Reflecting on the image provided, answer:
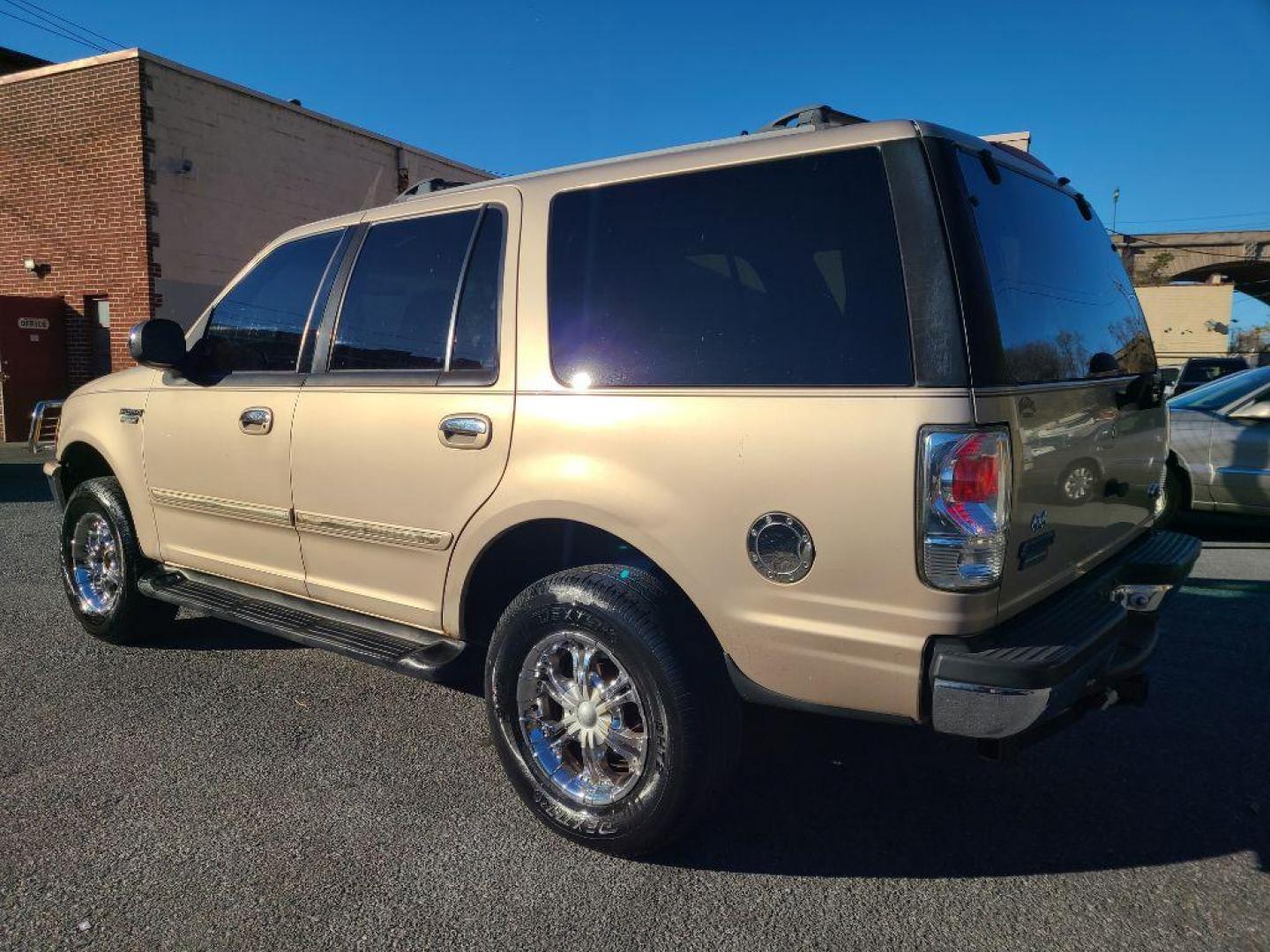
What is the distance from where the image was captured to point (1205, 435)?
7371mm

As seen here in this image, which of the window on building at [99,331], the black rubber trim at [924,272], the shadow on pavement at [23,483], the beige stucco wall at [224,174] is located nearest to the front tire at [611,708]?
the black rubber trim at [924,272]

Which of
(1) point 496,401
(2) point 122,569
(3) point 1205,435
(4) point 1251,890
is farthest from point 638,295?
(3) point 1205,435

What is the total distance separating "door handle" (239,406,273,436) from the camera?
3686mm

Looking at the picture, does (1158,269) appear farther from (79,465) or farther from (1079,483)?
(79,465)

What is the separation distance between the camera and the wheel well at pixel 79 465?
193 inches

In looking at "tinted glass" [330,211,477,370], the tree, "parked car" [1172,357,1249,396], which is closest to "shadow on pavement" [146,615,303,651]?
"tinted glass" [330,211,477,370]

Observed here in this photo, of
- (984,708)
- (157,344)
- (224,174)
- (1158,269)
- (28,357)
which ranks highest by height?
(1158,269)

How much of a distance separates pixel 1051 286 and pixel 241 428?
121 inches

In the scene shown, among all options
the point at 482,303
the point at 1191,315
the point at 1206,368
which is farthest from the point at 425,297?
the point at 1191,315

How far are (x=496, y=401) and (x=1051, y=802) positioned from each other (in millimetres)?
2276

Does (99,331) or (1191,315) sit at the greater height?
(1191,315)

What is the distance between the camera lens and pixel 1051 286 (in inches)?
111

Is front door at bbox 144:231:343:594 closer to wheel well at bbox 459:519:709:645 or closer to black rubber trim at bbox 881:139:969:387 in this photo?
wheel well at bbox 459:519:709:645

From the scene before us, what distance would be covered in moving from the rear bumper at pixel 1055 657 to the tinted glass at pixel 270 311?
112 inches
